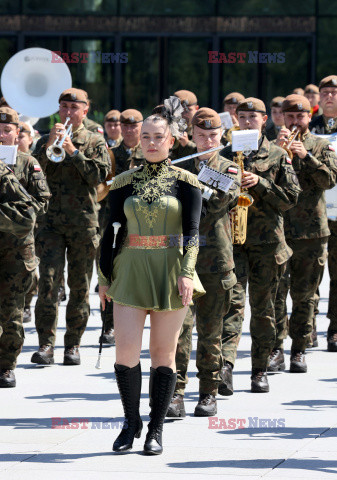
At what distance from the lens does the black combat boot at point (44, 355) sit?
10.5 m

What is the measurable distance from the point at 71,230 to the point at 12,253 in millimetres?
1633

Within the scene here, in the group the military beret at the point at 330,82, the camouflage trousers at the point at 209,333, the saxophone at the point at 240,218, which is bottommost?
the camouflage trousers at the point at 209,333

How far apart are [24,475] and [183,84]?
18.7 metres

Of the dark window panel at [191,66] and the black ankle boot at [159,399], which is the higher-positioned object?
the dark window panel at [191,66]

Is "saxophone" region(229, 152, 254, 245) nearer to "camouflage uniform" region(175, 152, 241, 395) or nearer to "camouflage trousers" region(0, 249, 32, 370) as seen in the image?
"camouflage uniform" region(175, 152, 241, 395)

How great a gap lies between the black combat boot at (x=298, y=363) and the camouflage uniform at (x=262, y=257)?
2.73ft

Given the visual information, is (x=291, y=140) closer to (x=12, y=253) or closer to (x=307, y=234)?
(x=307, y=234)

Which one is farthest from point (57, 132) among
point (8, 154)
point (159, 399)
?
point (159, 399)

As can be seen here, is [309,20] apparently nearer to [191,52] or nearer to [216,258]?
[191,52]

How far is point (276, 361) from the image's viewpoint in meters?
10.3

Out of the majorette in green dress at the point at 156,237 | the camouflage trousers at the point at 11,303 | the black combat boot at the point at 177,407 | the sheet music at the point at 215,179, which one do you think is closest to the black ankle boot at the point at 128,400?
the majorette in green dress at the point at 156,237

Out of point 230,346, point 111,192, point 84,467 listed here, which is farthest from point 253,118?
point 84,467

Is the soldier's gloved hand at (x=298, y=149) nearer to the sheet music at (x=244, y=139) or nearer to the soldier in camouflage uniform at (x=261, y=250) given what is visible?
the soldier in camouflage uniform at (x=261, y=250)

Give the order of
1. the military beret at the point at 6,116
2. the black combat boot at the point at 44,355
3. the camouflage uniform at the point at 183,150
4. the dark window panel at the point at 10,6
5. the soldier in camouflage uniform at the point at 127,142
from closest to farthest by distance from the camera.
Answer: the military beret at the point at 6,116
the black combat boot at the point at 44,355
the camouflage uniform at the point at 183,150
the soldier in camouflage uniform at the point at 127,142
the dark window panel at the point at 10,6
